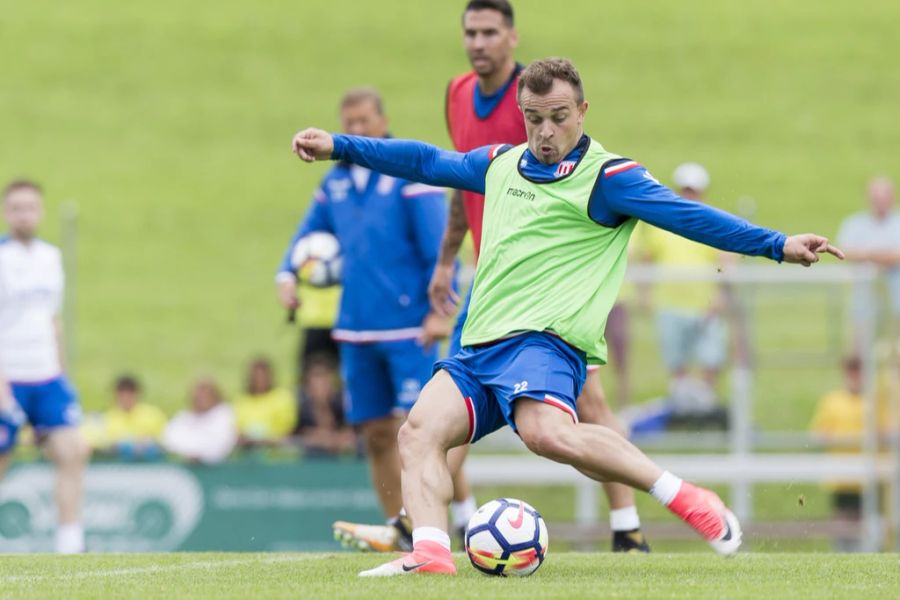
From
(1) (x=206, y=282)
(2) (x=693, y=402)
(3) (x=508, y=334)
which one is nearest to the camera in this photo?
(3) (x=508, y=334)

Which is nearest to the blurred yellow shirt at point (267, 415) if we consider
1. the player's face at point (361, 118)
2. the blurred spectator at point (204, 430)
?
the blurred spectator at point (204, 430)

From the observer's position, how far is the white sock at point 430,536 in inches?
269

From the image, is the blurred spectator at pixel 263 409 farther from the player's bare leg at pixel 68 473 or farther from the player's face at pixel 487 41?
the player's face at pixel 487 41

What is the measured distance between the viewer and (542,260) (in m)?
7.12

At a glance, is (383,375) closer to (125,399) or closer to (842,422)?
(842,422)

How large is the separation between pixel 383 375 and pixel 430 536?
3164 millimetres

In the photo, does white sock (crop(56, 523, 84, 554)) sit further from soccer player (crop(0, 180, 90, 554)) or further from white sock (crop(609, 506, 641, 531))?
white sock (crop(609, 506, 641, 531))

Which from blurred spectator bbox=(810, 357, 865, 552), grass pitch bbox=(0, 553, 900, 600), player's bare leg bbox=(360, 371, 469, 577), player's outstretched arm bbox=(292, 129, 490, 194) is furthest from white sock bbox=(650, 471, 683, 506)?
blurred spectator bbox=(810, 357, 865, 552)

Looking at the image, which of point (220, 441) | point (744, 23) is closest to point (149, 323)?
point (220, 441)

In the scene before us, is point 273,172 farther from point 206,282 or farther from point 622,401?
point 622,401

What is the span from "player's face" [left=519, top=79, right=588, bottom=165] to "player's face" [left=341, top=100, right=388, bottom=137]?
2.77 metres

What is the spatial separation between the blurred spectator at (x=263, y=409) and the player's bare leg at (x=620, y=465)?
804cm

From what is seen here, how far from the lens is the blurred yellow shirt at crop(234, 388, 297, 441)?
14914 millimetres

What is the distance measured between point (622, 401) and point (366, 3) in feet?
75.6
